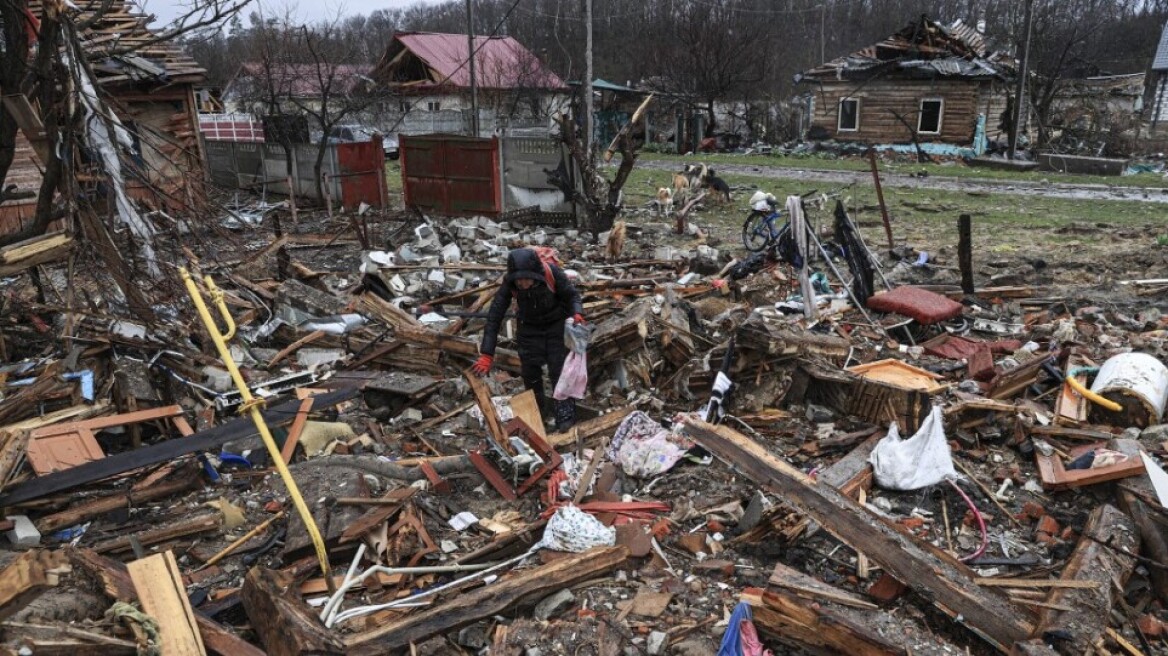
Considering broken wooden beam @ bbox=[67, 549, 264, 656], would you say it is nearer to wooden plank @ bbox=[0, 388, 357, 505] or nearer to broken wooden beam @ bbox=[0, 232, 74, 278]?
wooden plank @ bbox=[0, 388, 357, 505]

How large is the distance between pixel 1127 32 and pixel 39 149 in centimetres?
5785

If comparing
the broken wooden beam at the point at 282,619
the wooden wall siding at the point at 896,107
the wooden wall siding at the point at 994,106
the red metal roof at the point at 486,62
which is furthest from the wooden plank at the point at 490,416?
the red metal roof at the point at 486,62

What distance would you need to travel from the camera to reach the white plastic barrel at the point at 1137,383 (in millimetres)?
5957

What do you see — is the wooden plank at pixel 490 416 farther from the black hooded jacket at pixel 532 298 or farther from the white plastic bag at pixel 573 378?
the white plastic bag at pixel 573 378

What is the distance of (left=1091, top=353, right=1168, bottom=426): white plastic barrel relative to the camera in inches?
235

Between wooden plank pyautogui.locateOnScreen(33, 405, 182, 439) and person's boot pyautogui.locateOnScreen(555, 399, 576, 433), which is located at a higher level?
wooden plank pyautogui.locateOnScreen(33, 405, 182, 439)

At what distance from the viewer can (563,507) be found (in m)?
4.70

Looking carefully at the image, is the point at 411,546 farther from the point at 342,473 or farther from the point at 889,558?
the point at 889,558

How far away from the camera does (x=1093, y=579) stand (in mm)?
3965

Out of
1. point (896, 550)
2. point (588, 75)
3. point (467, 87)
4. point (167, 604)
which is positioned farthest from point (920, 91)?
point (167, 604)

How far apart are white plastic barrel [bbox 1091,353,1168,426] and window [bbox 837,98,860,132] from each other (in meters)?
26.8

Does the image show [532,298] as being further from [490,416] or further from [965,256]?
[965,256]

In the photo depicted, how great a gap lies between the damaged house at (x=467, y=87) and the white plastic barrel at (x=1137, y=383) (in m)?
29.5

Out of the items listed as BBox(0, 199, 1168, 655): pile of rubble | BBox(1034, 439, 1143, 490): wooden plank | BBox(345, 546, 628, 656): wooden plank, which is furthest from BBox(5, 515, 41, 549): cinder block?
BBox(1034, 439, 1143, 490): wooden plank
